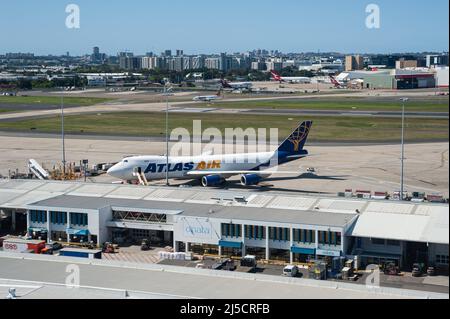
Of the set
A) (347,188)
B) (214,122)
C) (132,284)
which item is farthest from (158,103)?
(132,284)

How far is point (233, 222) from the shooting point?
5006 centimetres

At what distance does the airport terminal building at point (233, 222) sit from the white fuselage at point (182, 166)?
9.08 meters

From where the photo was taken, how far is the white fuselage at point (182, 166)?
7125 cm

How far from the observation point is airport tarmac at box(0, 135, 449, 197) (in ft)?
244

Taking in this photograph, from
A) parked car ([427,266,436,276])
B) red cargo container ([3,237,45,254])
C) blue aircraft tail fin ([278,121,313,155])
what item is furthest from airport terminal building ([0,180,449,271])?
blue aircraft tail fin ([278,121,313,155])

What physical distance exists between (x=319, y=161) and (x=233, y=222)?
43.0m

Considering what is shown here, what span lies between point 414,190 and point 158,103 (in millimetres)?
130472

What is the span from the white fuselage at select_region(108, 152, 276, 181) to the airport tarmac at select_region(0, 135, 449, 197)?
2.36m

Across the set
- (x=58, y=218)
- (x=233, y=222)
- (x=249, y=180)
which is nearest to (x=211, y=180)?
(x=249, y=180)

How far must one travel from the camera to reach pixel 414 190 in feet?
231

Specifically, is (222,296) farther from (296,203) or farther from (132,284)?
(296,203)

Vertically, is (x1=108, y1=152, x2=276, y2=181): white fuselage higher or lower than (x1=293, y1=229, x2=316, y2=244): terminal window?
higher

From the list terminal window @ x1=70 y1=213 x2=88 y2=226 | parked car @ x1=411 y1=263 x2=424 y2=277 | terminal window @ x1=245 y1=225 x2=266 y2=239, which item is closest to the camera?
parked car @ x1=411 y1=263 x2=424 y2=277

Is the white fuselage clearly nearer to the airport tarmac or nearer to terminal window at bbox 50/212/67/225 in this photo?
the airport tarmac
